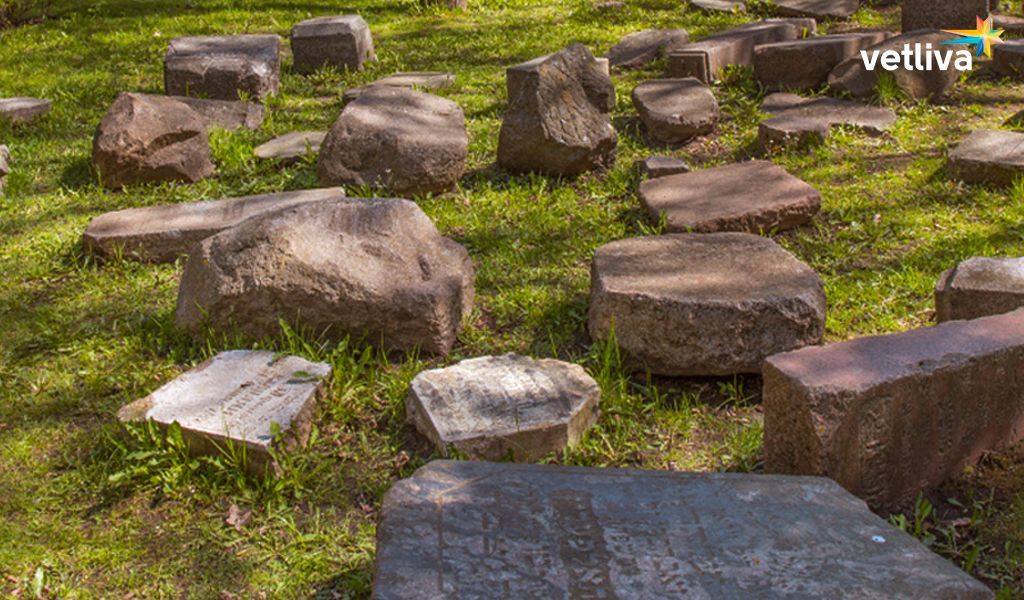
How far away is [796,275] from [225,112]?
4240 millimetres

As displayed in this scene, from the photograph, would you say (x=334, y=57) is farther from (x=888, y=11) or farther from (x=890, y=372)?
(x=890, y=372)

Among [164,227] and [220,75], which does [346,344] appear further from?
[220,75]

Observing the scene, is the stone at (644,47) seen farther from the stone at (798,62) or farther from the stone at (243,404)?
the stone at (243,404)

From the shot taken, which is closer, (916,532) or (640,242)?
(916,532)

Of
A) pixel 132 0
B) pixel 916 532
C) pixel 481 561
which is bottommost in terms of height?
pixel 916 532

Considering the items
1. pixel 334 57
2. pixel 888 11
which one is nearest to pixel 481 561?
pixel 334 57

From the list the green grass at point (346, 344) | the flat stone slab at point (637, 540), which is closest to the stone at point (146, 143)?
the green grass at point (346, 344)

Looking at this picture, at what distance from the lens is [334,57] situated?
8.62 m

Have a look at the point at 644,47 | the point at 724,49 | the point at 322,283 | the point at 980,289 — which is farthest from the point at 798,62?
the point at 322,283

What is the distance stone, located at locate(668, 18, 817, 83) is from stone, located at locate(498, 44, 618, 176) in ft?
5.49

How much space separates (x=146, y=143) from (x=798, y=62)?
415 centimetres

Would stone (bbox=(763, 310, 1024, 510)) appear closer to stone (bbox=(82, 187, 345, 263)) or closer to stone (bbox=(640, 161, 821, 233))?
stone (bbox=(640, 161, 821, 233))

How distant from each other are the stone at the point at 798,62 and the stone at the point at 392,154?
2581 millimetres

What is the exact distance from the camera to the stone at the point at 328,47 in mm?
8570
